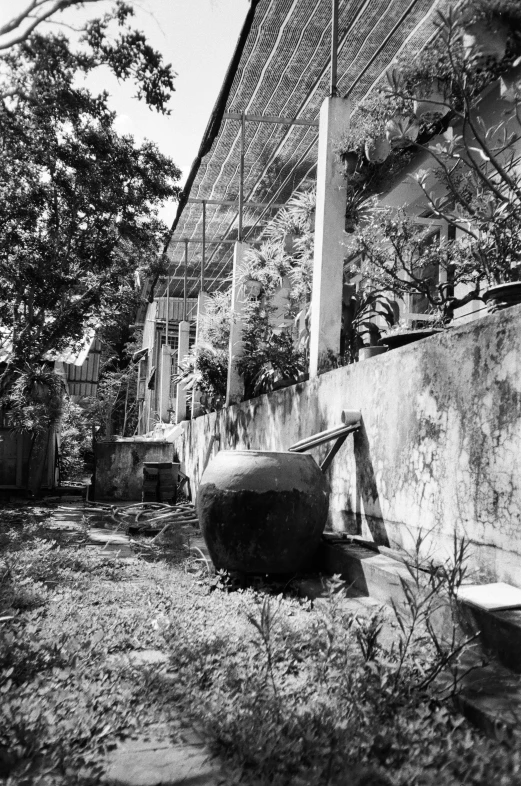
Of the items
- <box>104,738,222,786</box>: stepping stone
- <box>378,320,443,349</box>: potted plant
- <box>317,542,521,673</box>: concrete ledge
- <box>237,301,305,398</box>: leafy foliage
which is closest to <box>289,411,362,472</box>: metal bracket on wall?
<box>378,320,443,349</box>: potted plant

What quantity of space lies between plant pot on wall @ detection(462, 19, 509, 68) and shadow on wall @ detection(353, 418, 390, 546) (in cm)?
Result: 271

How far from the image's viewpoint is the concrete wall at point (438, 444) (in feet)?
10.6

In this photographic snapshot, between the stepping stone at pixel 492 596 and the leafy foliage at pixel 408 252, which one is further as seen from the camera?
→ the leafy foliage at pixel 408 252

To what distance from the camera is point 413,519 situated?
420 centimetres

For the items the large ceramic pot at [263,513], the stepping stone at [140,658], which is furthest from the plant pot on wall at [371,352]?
the stepping stone at [140,658]

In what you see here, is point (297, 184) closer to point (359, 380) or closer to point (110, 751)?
point (359, 380)

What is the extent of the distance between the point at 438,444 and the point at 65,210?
8.64 m

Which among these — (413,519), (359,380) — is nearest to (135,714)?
(413,519)

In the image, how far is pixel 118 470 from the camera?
42.5 ft

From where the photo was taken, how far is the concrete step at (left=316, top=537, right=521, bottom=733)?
2.17m

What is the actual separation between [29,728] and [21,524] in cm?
667

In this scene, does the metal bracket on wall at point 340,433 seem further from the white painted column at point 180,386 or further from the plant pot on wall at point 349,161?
the white painted column at point 180,386

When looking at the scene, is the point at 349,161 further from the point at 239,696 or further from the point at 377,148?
the point at 239,696

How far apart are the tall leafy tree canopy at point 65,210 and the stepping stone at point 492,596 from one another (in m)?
7.30
